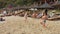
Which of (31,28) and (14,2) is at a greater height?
(31,28)

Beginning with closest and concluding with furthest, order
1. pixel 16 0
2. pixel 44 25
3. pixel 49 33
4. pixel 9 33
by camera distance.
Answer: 1. pixel 49 33
2. pixel 9 33
3. pixel 44 25
4. pixel 16 0

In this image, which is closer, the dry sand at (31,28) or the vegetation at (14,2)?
the dry sand at (31,28)

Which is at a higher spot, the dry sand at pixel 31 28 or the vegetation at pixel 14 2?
the dry sand at pixel 31 28

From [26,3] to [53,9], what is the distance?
11778 mm

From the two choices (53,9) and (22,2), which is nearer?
(53,9)

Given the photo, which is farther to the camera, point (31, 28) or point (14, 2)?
point (14, 2)

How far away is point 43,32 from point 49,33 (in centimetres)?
64

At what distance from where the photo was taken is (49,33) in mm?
15656

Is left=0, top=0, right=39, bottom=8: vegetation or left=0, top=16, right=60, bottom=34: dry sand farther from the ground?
left=0, top=16, right=60, bottom=34: dry sand

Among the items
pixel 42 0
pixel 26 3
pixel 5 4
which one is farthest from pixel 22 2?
pixel 5 4

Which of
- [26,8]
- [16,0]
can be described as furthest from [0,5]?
[26,8]

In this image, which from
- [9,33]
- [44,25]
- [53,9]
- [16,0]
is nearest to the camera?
[9,33]

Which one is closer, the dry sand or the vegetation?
the dry sand

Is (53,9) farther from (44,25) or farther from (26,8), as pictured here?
(44,25)
